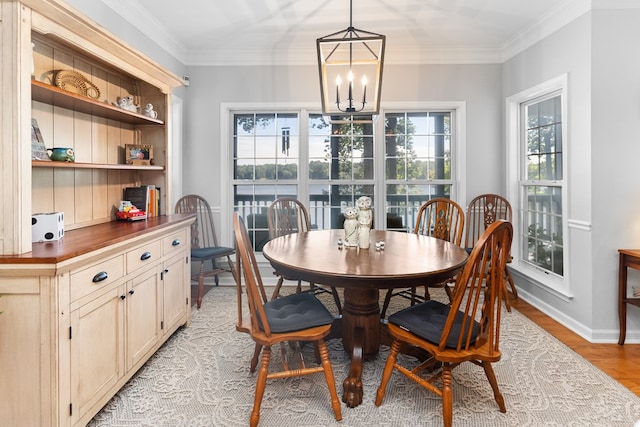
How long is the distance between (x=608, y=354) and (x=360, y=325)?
1837mm

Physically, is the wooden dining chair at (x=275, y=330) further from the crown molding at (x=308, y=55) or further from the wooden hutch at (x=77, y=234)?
the crown molding at (x=308, y=55)

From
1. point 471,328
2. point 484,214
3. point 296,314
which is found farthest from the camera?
point 484,214

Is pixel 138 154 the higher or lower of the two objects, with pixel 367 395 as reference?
higher

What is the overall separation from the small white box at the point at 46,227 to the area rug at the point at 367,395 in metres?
0.95

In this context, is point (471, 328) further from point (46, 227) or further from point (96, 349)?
point (46, 227)

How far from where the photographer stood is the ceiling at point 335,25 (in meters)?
3.06

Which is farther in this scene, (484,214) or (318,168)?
(318,168)

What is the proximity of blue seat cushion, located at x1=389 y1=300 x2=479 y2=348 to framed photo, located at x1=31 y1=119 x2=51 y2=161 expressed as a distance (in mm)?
2031

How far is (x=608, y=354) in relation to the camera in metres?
2.56

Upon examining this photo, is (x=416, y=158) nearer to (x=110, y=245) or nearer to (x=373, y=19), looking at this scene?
(x=373, y=19)

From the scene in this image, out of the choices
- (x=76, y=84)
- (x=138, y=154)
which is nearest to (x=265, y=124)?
(x=138, y=154)

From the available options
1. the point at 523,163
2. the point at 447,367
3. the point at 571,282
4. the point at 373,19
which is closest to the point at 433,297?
the point at 571,282

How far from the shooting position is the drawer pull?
5.78 feet

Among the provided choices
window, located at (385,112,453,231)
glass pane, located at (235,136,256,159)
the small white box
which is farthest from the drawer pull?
window, located at (385,112,453,231)
